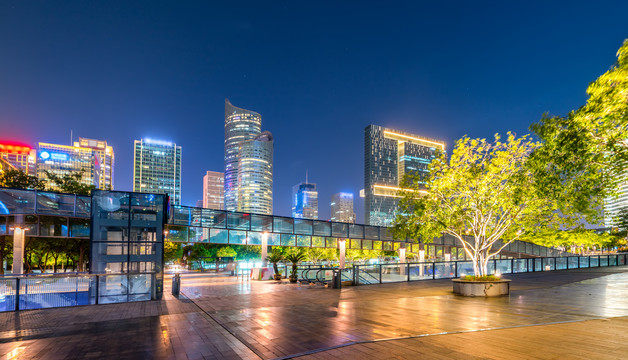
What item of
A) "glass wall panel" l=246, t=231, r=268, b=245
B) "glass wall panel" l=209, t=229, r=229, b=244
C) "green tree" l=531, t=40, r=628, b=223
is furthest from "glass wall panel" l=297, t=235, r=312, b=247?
"green tree" l=531, t=40, r=628, b=223

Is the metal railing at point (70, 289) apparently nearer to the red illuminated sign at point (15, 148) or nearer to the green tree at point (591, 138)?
the green tree at point (591, 138)

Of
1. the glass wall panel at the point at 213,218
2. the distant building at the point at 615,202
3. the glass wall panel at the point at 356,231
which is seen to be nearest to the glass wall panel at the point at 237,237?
the glass wall panel at the point at 213,218

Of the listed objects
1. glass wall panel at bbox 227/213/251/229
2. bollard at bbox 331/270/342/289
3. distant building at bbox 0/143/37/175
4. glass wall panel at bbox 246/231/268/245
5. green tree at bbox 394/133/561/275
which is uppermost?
distant building at bbox 0/143/37/175

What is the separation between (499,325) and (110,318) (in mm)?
9733

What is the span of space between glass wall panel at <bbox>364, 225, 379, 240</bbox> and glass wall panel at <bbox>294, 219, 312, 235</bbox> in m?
5.55

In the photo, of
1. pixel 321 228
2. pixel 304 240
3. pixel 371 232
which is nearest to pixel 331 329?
pixel 321 228

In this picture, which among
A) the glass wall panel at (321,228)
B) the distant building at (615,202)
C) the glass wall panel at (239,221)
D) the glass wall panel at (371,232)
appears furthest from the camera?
the glass wall panel at (371,232)

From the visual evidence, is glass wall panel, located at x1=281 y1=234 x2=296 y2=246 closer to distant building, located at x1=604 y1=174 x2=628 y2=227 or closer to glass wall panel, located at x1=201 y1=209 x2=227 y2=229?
glass wall panel, located at x1=201 y1=209 x2=227 y2=229

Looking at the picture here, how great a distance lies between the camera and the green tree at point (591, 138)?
6969 millimetres

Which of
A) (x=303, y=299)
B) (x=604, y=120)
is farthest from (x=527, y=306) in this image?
(x=303, y=299)

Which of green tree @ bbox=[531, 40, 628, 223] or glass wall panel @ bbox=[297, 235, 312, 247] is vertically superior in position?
green tree @ bbox=[531, 40, 628, 223]

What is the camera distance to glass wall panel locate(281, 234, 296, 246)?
2908cm

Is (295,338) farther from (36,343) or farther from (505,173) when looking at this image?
(505,173)

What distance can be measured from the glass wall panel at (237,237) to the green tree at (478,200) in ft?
50.8
